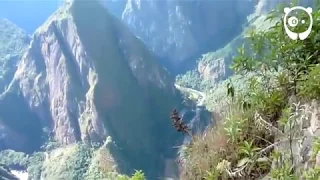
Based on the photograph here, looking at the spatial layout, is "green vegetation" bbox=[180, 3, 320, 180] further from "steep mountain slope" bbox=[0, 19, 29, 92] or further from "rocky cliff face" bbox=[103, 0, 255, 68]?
"rocky cliff face" bbox=[103, 0, 255, 68]

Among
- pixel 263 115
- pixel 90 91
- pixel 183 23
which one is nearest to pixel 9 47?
pixel 90 91

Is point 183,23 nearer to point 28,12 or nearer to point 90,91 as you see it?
point 28,12

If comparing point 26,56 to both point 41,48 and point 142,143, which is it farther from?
point 142,143

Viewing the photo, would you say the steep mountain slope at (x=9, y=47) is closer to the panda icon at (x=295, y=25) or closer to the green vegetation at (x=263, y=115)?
the green vegetation at (x=263, y=115)

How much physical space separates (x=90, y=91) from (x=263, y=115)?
28.5 m

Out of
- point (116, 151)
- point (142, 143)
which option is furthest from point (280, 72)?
point (142, 143)

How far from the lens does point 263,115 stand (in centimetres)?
112

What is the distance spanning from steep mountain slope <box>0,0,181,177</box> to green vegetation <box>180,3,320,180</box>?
23.9 meters

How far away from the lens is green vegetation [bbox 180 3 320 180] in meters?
1.00

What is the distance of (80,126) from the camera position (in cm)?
2959

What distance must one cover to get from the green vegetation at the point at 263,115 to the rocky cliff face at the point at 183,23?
40.3 metres

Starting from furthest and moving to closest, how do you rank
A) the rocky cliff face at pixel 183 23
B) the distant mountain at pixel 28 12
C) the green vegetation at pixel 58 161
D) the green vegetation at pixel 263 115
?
the distant mountain at pixel 28 12
the rocky cliff face at pixel 183 23
the green vegetation at pixel 58 161
the green vegetation at pixel 263 115

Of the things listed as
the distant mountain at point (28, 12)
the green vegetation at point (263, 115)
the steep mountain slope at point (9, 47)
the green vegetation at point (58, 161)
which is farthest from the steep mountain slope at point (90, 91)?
the green vegetation at point (263, 115)

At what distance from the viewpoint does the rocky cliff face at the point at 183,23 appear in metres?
42.6
